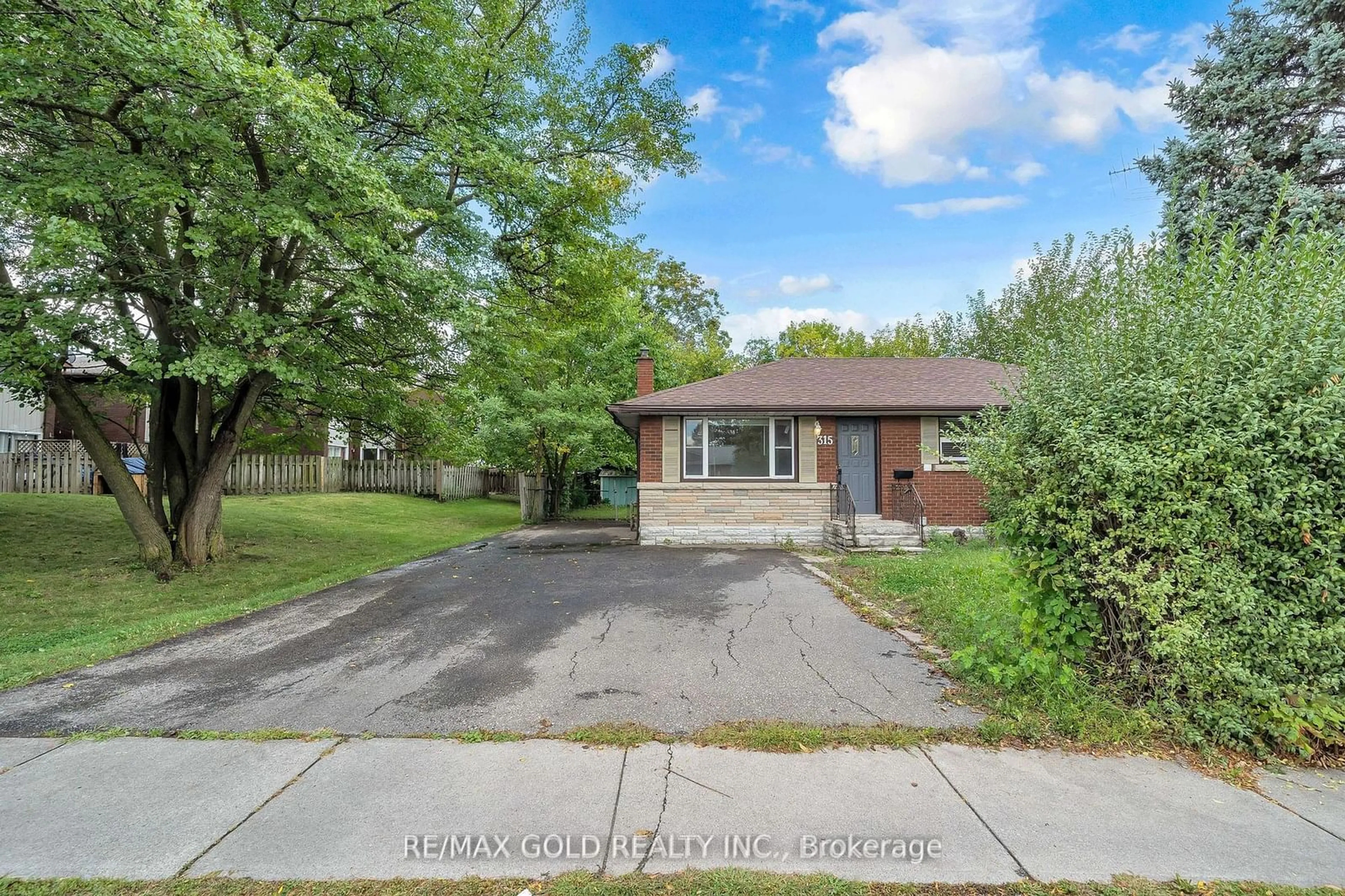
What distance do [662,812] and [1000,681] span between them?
8.72 ft

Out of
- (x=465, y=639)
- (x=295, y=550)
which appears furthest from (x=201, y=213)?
(x=465, y=639)

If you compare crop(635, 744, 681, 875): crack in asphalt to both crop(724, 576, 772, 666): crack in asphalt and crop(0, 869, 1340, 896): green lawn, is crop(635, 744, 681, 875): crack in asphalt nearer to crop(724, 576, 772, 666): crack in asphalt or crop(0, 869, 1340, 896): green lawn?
crop(0, 869, 1340, 896): green lawn

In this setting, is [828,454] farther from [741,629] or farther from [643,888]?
[643,888]

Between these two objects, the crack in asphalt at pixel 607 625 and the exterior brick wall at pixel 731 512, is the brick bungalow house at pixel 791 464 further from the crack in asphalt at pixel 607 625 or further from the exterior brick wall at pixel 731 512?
the crack in asphalt at pixel 607 625

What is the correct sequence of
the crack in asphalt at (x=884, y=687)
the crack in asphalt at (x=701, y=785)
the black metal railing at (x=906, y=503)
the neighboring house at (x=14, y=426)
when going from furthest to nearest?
the neighboring house at (x=14, y=426) < the black metal railing at (x=906, y=503) < the crack in asphalt at (x=884, y=687) < the crack in asphalt at (x=701, y=785)

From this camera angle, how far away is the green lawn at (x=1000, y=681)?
3.35m

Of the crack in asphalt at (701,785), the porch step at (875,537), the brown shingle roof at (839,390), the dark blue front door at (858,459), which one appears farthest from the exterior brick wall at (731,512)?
the crack in asphalt at (701,785)

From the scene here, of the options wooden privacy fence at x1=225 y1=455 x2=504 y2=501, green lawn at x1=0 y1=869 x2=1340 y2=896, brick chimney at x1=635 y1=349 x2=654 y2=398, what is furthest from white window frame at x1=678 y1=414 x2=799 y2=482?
green lawn at x1=0 y1=869 x2=1340 y2=896

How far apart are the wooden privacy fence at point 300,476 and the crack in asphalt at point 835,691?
10822 millimetres

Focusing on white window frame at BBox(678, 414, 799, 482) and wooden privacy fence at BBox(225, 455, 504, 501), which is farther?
wooden privacy fence at BBox(225, 455, 504, 501)

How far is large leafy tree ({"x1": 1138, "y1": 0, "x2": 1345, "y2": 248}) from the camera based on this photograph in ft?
31.2

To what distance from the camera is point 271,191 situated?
23.4 feet

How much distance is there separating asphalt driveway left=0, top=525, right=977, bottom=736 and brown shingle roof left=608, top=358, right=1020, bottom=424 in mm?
5509

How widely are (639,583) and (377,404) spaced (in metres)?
6.66
